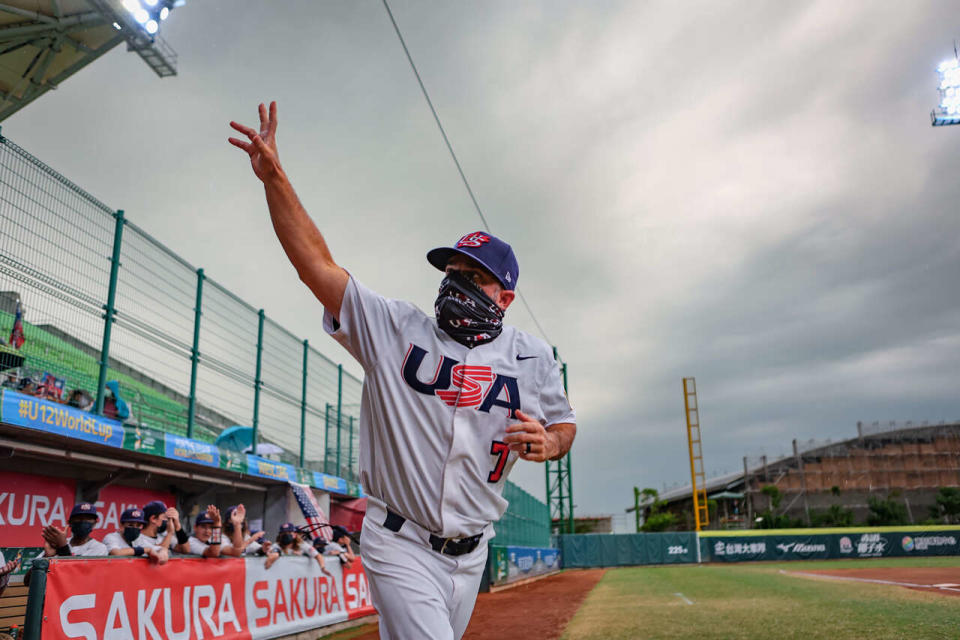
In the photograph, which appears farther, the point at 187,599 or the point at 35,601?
the point at 187,599

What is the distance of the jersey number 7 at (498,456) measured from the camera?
2.77 m

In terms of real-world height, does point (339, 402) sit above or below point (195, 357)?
above

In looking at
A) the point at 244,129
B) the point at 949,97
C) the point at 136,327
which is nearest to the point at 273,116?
the point at 244,129

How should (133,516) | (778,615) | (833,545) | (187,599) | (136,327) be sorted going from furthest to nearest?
(833,545), (778,615), (136,327), (133,516), (187,599)

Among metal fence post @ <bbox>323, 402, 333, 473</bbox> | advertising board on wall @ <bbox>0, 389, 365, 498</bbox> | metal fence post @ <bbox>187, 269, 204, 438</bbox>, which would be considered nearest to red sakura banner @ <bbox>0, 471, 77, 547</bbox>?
advertising board on wall @ <bbox>0, 389, 365, 498</bbox>

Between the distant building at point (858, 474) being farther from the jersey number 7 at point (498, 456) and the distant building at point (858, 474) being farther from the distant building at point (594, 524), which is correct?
the jersey number 7 at point (498, 456)

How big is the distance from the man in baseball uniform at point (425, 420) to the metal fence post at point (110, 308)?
7.71 m

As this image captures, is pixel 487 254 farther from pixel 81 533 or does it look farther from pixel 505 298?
pixel 81 533

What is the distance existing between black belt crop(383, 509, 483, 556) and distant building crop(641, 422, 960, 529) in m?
70.3

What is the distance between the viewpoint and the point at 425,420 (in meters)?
2.67

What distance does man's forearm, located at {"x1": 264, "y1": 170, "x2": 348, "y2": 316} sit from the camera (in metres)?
2.43

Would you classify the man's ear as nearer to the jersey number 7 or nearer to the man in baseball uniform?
the man in baseball uniform

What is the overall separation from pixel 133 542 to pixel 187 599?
34.5 inches

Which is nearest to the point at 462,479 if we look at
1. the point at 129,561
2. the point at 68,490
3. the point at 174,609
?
the point at 129,561
